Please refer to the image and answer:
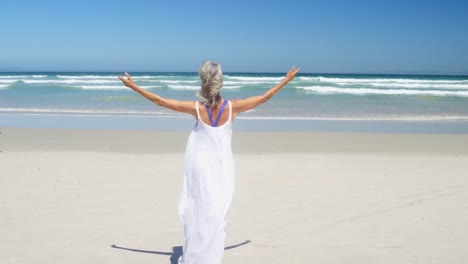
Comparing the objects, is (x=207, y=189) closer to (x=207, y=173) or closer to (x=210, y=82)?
(x=207, y=173)

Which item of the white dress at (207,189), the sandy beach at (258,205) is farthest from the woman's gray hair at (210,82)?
the sandy beach at (258,205)

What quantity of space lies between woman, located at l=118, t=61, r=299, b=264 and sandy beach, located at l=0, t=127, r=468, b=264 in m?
0.70

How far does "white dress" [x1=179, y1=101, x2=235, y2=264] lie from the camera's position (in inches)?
161

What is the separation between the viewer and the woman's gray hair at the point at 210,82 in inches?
151

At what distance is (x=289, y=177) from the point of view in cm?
831

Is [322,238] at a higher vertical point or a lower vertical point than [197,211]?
lower

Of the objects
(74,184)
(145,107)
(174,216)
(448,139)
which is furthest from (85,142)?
(145,107)

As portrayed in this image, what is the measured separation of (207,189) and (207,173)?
12cm

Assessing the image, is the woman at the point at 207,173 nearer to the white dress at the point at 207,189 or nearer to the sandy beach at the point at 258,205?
the white dress at the point at 207,189

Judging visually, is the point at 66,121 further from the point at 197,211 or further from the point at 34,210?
the point at 197,211

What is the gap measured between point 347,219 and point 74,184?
391cm

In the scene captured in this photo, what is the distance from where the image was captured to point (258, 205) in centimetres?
669

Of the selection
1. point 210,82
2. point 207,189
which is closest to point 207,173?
point 207,189

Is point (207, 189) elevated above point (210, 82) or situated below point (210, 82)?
below
